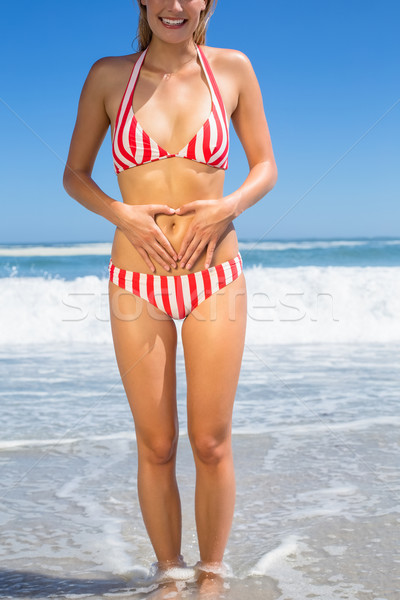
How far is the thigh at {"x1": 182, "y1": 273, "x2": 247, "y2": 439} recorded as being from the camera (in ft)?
7.75

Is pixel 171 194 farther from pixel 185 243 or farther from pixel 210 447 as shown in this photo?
pixel 210 447

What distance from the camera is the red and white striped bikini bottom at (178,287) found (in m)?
2.38

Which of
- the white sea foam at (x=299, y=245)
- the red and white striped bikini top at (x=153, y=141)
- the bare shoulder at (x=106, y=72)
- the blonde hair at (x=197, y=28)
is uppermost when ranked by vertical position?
the white sea foam at (x=299, y=245)

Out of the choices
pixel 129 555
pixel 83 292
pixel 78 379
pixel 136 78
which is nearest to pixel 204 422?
pixel 129 555

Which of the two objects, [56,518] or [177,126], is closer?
[177,126]

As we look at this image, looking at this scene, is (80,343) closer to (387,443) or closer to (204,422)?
(387,443)

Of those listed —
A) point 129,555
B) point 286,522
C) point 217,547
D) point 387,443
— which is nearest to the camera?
point 217,547

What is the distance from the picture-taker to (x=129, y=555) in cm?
290

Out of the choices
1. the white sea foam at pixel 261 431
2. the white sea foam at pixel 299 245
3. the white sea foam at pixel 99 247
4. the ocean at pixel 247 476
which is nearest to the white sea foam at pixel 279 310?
Answer: the ocean at pixel 247 476

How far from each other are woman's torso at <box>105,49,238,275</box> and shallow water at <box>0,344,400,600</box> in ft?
4.14

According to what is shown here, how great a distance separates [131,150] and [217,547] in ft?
4.85

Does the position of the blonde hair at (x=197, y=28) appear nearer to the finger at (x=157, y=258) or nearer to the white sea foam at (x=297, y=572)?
the finger at (x=157, y=258)

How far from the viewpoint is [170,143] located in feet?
7.77

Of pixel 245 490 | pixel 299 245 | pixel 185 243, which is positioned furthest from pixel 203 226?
pixel 299 245
